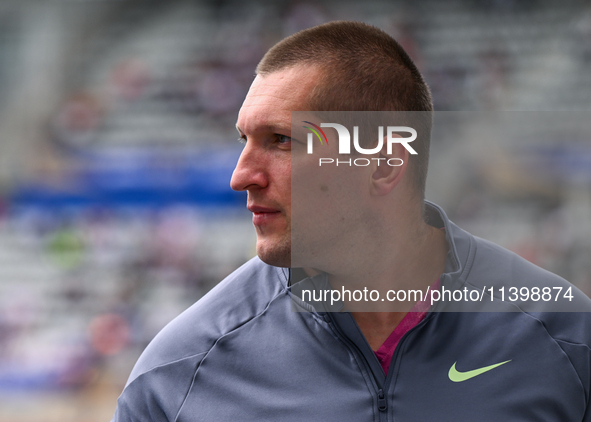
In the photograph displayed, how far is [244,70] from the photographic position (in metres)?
7.09

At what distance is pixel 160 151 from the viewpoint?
6805mm

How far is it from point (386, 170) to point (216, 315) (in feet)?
1.45

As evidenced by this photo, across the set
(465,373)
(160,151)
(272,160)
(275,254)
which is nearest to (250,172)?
(272,160)

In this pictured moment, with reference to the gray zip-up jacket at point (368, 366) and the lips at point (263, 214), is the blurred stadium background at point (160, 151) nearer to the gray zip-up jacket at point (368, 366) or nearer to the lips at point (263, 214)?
the gray zip-up jacket at point (368, 366)

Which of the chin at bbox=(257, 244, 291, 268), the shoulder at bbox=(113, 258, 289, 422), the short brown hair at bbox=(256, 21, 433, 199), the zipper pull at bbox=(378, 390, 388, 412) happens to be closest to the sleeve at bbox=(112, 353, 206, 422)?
the shoulder at bbox=(113, 258, 289, 422)

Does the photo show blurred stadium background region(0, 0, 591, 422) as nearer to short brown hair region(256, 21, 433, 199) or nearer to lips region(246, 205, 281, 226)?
short brown hair region(256, 21, 433, 199)

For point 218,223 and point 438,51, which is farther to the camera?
point 438,51

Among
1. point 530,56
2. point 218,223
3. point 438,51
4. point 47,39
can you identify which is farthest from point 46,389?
point 530,56

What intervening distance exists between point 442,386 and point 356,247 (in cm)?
29

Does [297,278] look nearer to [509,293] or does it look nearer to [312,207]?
[312,207]

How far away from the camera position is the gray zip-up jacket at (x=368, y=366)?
3.53 feet

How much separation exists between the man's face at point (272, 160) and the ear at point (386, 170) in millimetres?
182

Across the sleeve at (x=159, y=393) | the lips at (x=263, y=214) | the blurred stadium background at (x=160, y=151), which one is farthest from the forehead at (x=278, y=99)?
the blurred stadium background at (x=160, y=151)

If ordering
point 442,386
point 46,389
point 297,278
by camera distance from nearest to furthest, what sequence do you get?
point 442,386
point 297,278
point 46,389
